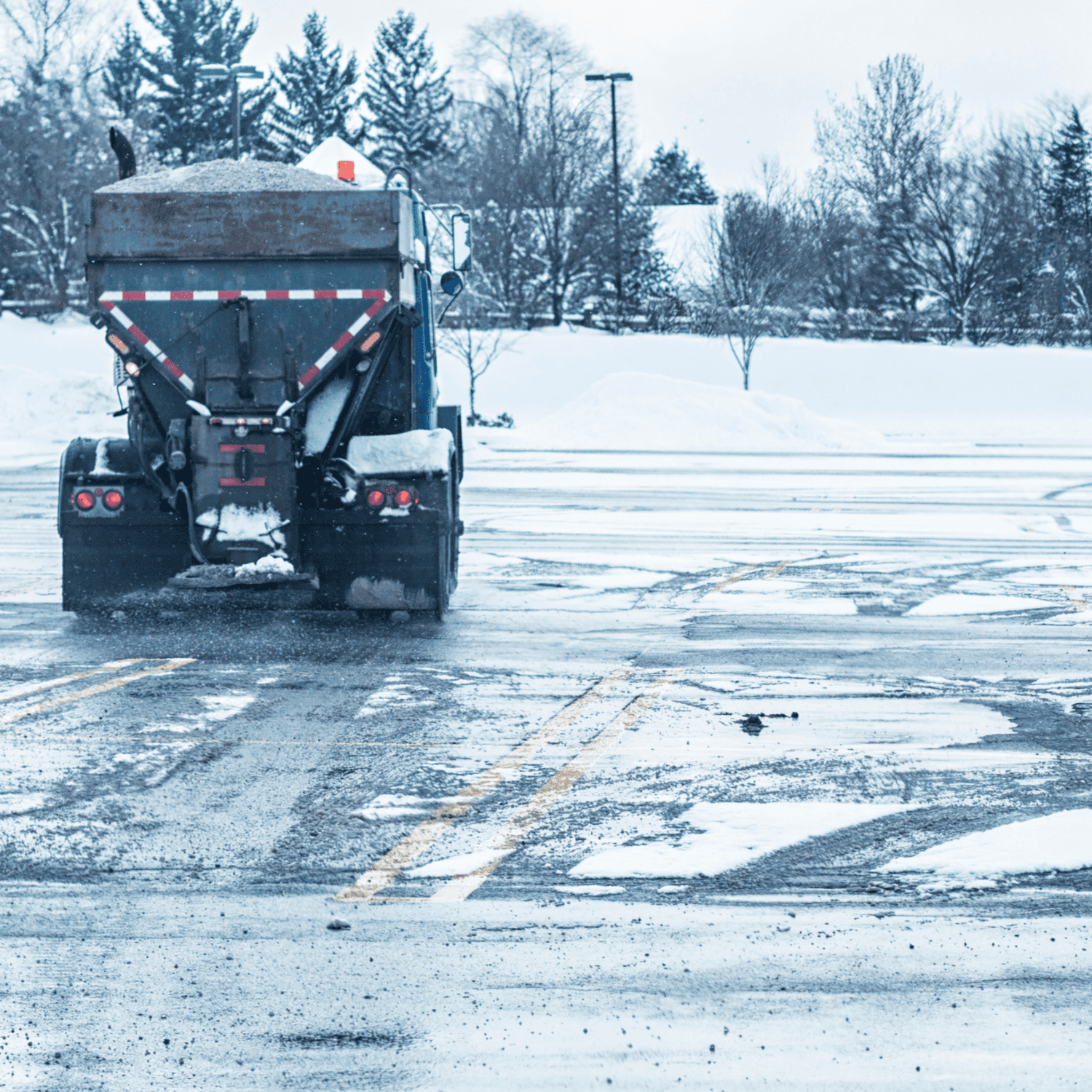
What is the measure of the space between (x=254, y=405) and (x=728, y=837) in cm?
546

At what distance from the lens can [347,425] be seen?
10133 mm

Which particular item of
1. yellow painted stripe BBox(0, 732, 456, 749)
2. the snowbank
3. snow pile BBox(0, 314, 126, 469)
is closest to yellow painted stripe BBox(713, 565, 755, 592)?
yellow painted stripe BBox(0, 732, 456, 749)

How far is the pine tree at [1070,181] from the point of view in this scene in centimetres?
5766

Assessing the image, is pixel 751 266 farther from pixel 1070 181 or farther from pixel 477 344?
pixel 1070 181

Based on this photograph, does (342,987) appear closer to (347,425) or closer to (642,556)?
(347,425)

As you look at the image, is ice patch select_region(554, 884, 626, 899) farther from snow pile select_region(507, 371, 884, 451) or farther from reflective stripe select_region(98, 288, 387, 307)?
snow pile select_region(507, 371, 884, 451)

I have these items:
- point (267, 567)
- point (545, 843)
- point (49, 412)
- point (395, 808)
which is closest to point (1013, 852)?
point (545, 843)

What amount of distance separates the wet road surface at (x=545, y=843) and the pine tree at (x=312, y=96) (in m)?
59.4

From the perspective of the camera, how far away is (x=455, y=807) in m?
5.77

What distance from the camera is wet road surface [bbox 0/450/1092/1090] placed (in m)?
3.78

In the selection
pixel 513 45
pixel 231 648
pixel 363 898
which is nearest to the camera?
pixel 363 898

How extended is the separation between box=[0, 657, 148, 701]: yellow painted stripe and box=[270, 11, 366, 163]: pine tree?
60.6 meters

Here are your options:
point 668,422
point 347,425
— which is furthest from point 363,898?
point 668,422

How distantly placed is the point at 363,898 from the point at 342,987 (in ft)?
2.25
